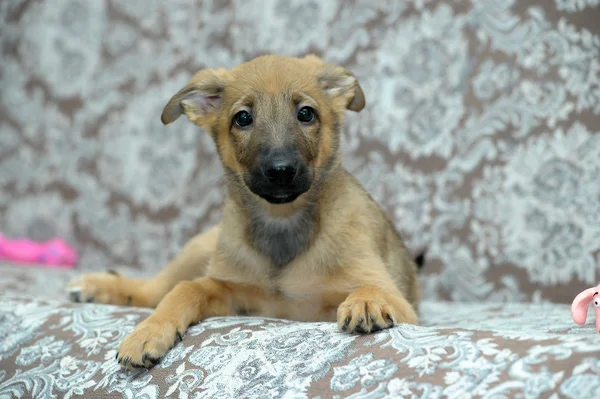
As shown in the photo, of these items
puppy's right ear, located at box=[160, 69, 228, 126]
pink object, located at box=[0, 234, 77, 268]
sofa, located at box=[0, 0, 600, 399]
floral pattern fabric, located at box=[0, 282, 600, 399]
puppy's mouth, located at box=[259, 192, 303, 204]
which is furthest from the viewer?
pink object, located at box=[0, 234, 77, 268]

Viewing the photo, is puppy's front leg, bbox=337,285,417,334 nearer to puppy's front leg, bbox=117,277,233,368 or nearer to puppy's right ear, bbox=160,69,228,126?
puppy's front leg, bbox=117,277,233,368

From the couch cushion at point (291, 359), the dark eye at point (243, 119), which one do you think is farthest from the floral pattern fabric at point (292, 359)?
the dark eye at point (243, 119)

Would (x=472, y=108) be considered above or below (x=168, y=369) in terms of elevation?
above

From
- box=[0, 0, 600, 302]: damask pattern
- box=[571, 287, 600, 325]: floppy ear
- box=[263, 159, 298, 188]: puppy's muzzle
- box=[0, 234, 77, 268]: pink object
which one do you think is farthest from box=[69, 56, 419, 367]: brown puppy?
box=[0, 234, 77, 268]: pink object

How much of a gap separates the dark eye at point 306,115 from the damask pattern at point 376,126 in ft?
5.21

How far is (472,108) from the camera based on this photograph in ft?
13.8

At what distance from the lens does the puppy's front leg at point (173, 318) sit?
7.47 feet

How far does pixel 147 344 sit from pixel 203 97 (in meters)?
1.39

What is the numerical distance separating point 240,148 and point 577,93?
7.20 ft

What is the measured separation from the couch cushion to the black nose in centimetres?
54

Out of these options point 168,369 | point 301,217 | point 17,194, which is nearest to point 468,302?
point 301,217

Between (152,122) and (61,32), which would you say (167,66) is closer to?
(152,122)

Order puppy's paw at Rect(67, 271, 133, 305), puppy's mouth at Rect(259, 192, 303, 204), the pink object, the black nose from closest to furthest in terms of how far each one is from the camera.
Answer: the black nose < puppy's mouth at Rect(259, 192, 303, 204) < puppy's paw at Rect(67, 271, 133, 305) < the pink object

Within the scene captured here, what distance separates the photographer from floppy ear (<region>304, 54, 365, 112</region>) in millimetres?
3164
